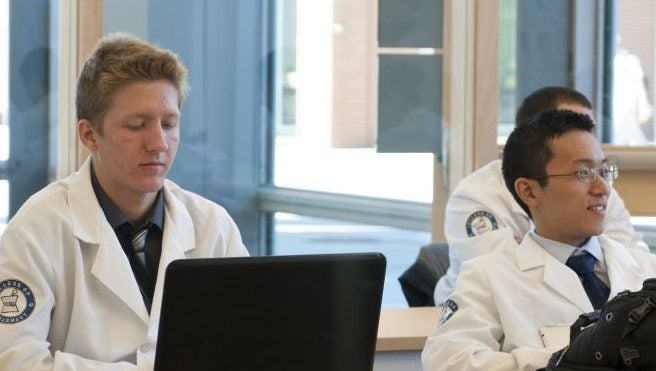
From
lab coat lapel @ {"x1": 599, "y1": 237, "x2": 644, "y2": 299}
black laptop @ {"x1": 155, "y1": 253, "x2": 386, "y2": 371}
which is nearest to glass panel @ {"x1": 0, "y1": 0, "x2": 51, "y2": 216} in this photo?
lab coat lapel @ {"x1": 599, "y1": 237, "x2": 644, "y2": 299}

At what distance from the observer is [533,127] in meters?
2.50

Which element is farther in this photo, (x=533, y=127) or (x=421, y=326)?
(x=421, y=326)

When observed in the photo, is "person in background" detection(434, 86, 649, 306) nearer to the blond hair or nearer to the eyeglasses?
the eyeglasses

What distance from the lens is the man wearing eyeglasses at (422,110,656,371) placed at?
229cm

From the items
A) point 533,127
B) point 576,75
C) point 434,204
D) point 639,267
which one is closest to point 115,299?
point 533,127

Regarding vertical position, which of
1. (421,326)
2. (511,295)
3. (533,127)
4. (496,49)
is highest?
(496,49)

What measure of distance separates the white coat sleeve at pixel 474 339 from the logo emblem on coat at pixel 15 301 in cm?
80

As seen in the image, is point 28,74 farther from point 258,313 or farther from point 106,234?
point 258,313

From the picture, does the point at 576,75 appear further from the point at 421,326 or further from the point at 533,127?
the point at 533,127

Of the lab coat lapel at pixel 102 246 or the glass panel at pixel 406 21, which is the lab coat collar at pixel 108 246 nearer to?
the lab coat lapel at pixel 102 246

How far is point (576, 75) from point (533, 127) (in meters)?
2.28

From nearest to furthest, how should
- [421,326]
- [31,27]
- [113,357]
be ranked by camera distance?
1. [113,357]
2. [421,326]
3. [31,27]

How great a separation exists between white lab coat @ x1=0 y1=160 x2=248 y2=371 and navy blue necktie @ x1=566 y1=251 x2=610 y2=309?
2.79 feet

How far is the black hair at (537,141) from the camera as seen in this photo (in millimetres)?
2451
